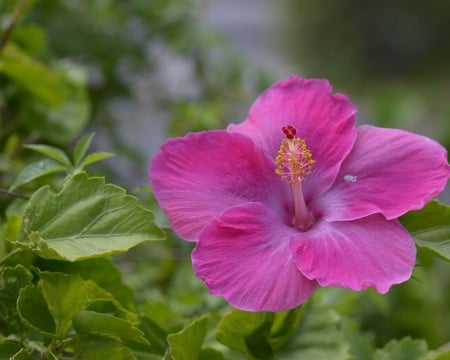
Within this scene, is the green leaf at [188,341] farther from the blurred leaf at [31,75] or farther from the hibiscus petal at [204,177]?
the blurred leaf at [31,75]

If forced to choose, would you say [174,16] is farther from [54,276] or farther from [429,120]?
[429,120]

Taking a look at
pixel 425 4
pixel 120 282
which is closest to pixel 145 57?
pixel 120 282

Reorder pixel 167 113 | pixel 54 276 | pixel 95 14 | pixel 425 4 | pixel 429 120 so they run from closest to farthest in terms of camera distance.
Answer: pixel 54 276
pixel 95 14
pixel 167 113
pixel 429 120
pixel 425 4

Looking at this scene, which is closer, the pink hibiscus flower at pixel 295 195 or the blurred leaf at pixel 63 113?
the pink hibiscus flower at pixel 295 195

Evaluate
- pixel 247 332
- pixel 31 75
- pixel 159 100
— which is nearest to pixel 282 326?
pixel 247 332

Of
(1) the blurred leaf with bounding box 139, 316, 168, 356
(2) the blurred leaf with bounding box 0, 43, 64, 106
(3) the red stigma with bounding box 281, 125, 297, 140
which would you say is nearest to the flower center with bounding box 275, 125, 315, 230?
(3) the red stigma with bounding box 281, 125, 297, 140

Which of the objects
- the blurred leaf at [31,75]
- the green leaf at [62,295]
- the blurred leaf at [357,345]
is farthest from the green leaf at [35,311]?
the blurred leaf at [31,75]
